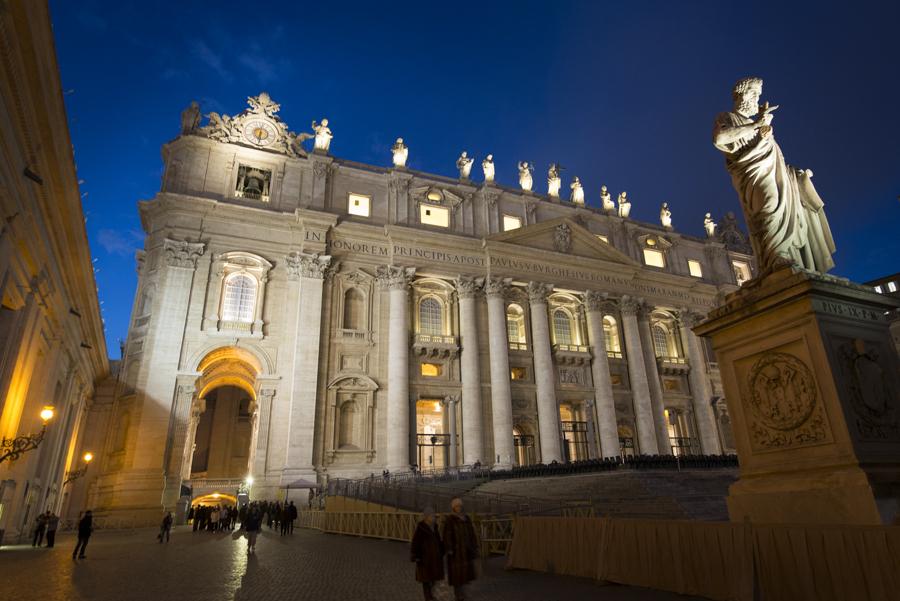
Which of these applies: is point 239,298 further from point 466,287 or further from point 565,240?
point 565,240

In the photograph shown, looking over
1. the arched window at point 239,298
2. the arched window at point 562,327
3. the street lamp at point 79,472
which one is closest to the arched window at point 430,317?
the arched window at point 562,327

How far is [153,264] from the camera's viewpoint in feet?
89.8

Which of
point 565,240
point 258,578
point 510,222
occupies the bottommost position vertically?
point 258,578

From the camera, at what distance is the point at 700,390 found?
37.4m

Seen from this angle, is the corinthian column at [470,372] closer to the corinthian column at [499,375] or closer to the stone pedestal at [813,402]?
the corinthian column at [499,375]

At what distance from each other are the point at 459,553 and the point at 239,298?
2534 cm

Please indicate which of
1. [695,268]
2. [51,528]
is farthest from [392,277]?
[695,268]

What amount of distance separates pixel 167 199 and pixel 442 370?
56.3ft

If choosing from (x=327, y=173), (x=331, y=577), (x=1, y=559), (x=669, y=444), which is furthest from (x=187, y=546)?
(x=669, y=444)

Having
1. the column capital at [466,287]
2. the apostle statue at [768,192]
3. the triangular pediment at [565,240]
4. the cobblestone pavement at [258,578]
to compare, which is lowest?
the cobblestone pavement at [258,578]

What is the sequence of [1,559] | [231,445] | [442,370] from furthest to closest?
1. [231,445]
2. [442,370]
3. [1,559]

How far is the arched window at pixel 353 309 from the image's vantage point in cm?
2972

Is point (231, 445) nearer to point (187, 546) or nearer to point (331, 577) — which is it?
point (187, 546)

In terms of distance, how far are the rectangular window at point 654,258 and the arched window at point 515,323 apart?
13.4 metres
